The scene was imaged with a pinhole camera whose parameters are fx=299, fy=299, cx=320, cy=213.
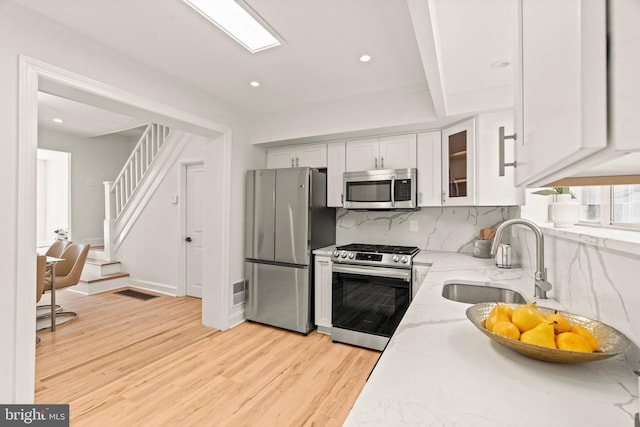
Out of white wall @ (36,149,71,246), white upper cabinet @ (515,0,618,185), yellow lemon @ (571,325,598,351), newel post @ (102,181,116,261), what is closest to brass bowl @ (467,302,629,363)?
yellow lemon @ (571,325,598,351)

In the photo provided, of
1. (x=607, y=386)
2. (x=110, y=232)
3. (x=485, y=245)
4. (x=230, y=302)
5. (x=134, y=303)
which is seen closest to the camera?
(x=607, y=386)

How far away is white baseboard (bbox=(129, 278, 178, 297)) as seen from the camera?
4512 mm

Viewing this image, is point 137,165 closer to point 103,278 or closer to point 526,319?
point 103,278

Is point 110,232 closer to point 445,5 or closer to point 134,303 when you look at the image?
point 134,303

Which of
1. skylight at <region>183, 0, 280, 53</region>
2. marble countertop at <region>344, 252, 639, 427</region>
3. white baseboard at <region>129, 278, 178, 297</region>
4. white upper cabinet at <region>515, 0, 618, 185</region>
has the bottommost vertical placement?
white baseboard at <region>129, 278, 178, 297</region>

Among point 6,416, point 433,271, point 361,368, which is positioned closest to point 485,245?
point 433,271

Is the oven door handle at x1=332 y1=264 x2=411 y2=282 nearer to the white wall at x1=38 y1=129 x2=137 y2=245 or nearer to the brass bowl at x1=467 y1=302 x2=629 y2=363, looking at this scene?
the brass bowl at x1=467 y1=302 x2=629 y2=363

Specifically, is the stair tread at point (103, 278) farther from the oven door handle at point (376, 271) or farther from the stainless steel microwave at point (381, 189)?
the stainless steel microwave at point (381, 189)

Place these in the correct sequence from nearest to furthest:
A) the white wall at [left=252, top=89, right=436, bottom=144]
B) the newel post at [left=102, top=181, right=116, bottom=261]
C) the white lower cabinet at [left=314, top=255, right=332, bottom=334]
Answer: the white wall at [left=252, top=89, right=436, bottom=144] < the white lower cabinet at [left=314, top=255, right=332, bottom=334] < the newel post at [left=102, top=181, right=116, bottom=261]

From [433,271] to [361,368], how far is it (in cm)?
106

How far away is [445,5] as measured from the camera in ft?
5.07

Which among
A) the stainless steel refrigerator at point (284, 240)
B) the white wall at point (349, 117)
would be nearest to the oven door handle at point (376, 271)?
the stainless steel refrigerator at point (284, 240)

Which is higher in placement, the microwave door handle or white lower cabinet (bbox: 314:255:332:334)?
the microwave door handle

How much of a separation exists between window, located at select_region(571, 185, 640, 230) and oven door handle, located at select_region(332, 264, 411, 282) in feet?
4.19
